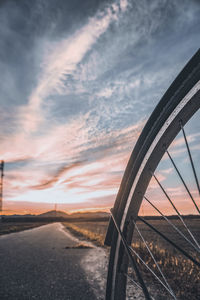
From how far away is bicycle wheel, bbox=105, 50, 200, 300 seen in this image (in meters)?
1.34

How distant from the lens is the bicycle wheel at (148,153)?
1342 millimetres

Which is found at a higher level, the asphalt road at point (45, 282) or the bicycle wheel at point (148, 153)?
the bicycle wheel at point (148, 153)

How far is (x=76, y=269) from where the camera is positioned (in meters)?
4.86

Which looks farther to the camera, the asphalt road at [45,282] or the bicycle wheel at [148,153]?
the asphalt road at [45,282]

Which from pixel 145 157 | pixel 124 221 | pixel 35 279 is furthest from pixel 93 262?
pixel 145 157

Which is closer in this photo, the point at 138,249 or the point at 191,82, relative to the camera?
the point at 191,82

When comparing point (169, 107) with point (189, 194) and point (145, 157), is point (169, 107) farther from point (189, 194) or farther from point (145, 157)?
point (189, 194)

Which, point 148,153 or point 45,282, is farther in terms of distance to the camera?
point 45,282

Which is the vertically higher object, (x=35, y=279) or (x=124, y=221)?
(x=124, y=221)

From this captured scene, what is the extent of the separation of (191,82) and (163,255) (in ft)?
16.8

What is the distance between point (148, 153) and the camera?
1.69 m

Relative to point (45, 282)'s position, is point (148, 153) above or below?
above

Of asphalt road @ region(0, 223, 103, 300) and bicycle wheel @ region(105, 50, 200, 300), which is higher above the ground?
bicycle wheel @ region(105, 50, 200, 300)

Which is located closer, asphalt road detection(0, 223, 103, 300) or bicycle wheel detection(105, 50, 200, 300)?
bicycle wheel detection(105, 50, 200, 300)
